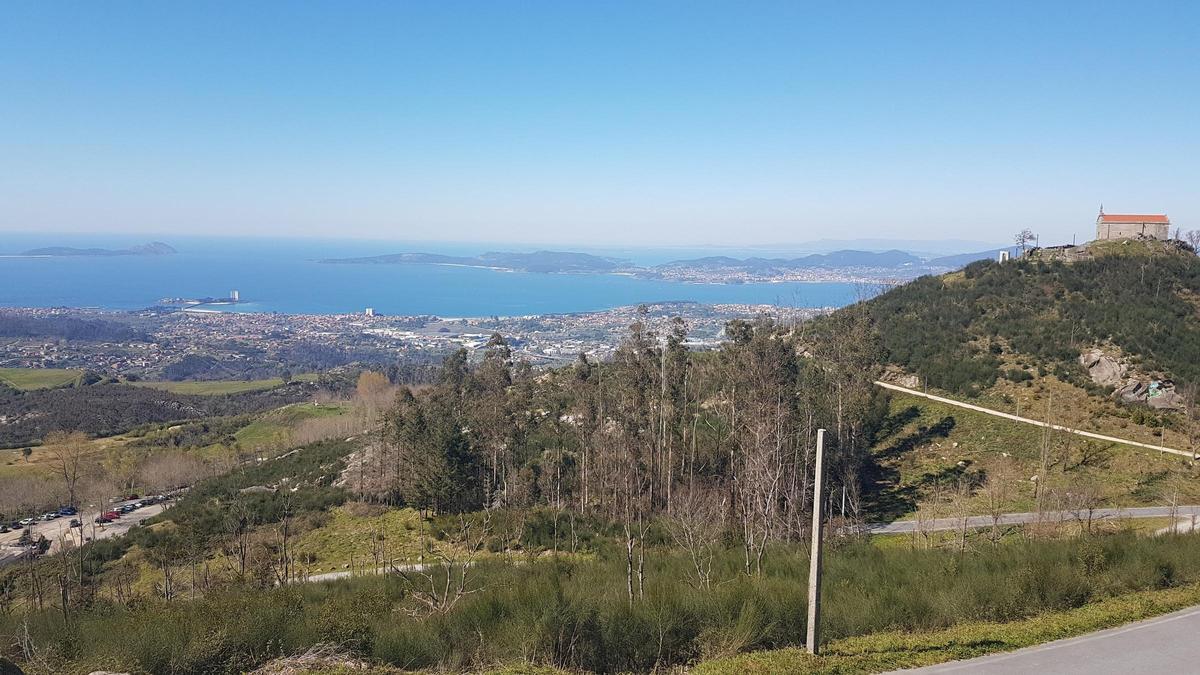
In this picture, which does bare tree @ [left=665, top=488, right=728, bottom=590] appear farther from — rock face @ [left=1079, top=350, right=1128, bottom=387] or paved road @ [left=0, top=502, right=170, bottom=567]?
paved road @ [left=0, top=502, right=170, bottom=567]

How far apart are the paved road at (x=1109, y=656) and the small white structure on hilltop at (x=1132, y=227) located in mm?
50627

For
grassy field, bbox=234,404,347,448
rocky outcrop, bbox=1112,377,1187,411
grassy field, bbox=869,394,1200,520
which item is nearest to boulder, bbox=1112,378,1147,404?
rocky outcrop, bbox=1112,377,1187,411

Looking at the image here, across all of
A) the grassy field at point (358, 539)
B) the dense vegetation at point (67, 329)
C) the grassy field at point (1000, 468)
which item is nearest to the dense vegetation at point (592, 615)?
the grassy field at point (1000, 468)

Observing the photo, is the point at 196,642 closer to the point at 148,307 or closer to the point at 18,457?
the point at 18,457

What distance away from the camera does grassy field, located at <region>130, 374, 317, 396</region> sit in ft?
250

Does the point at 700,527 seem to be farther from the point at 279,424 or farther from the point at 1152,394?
the point at 279,424

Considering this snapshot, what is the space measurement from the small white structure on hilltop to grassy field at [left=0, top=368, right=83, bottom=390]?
341 ft

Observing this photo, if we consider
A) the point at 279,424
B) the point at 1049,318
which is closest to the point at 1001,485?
the point at 1049,318

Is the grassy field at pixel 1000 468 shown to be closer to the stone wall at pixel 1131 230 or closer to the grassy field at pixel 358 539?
the grassy field at pixel 358 539

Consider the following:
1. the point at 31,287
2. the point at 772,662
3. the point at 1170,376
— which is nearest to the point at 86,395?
the point at 772,662

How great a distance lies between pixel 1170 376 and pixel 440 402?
114 ft

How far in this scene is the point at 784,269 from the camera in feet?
552

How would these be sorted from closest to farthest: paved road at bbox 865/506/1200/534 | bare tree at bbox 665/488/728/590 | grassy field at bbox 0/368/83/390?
bare tree at bbox 665/488/728/590 → paved road at bbox 865/506/1200/534 → grassy field at bbox 0/368/83/390

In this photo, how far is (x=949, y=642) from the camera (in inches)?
321
